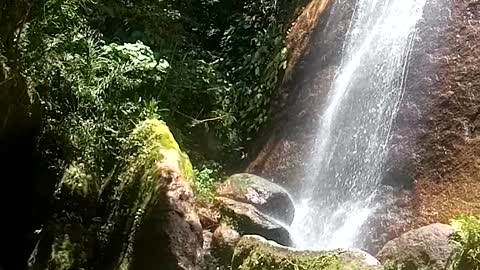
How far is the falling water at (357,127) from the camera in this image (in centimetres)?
640

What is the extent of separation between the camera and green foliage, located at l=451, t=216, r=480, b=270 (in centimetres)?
391

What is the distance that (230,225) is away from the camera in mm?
6121

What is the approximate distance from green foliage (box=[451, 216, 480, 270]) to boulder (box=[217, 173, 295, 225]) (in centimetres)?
251

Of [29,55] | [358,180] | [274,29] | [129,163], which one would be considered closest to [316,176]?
[358,180]

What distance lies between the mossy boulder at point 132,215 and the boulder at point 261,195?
61 centimetres

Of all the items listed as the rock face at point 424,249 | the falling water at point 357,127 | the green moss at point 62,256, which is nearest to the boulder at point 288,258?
the rock face at point 424,249

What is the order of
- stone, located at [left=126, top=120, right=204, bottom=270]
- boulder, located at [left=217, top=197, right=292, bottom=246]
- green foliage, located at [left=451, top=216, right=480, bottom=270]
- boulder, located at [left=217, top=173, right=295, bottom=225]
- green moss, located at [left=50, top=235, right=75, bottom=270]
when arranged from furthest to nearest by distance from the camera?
boulder, located at [left=217, top=173, right=295, bottom=225], green moss, located at [left=50, top=235, right=75, bottom=270], boulder, located at [left=217, top=197, right=292, bottom=246], stone, located at [left=126, top=120, right=204, bottom=270], green foliage, located at [left=451, top=216, right=480, bottom=270]

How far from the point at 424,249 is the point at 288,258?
1037 mm

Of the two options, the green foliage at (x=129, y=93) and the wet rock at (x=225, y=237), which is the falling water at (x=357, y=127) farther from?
the green foliage at (x=129, y=93)

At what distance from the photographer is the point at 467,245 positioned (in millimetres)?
3979

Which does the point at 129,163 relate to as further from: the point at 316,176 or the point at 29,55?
the point at 316,176

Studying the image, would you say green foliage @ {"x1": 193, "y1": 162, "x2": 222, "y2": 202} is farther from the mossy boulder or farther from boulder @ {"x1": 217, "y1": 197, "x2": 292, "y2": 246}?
the mossy boulder

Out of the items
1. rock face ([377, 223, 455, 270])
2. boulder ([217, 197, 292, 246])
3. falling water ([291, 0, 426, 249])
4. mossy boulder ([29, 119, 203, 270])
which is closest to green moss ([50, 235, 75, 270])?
mossy boulder ([29, 119, 203, 270])

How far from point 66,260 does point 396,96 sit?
383 centimetres
